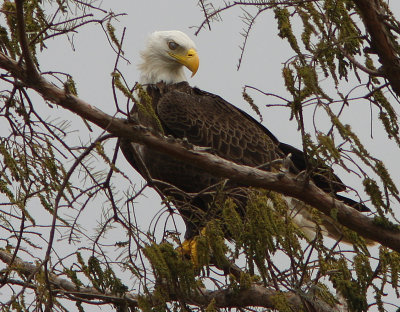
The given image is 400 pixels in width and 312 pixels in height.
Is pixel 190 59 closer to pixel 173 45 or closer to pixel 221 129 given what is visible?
pixel 173 45

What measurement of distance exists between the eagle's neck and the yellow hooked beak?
0.11 m

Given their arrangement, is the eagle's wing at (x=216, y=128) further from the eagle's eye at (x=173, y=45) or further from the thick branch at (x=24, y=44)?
the thick branch at (x=24, y=44)

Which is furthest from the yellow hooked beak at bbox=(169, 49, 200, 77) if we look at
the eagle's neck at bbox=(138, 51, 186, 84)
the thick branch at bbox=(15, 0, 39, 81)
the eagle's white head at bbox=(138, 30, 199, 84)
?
the thick branch at bbox=(15, 0, 39, 81)

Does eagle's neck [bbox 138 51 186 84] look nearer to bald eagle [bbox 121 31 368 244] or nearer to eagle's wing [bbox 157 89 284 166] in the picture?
bald eagle [bbox 121 31 368 244]

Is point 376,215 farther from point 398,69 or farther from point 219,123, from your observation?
point 219,123

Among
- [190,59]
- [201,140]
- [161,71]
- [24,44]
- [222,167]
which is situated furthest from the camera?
[161,71]

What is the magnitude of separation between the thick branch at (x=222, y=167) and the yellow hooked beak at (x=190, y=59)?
331 cm

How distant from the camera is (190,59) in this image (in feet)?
23.7

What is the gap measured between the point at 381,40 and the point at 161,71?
4241 millimetres

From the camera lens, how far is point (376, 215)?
160 inches

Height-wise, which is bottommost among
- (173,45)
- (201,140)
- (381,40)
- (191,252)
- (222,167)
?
(191,252)

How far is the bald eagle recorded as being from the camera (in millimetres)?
6504

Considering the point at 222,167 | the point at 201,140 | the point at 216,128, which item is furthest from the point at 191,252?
the point at 216,128

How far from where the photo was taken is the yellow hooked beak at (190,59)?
713 centimetres
